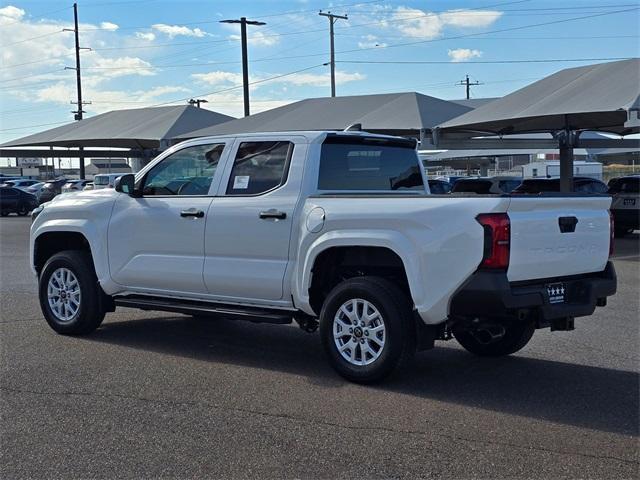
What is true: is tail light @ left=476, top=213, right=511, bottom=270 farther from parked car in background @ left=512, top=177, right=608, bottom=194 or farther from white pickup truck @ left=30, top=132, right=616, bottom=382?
parked car in background @ left=512, top=177, right=608, bottom=194

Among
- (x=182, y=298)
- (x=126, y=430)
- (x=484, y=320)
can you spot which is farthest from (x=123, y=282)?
(x=484, y=320)

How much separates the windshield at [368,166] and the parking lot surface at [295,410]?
1.62 m

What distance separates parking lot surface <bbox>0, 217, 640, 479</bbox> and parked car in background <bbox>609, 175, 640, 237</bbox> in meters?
14.0

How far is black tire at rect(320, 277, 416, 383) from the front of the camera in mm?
6094

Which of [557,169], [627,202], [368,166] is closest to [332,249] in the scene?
[368,166]

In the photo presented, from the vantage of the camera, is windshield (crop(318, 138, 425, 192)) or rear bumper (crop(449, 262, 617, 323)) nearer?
rear bumper (crop(449, 262, 617, 323))

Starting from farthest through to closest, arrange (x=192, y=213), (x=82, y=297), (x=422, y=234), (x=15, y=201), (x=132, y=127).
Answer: (x=15, y=201) < (x=132, y=127) < (x=82, y=297) < (x=192, y=213) < (x=422, y=234)

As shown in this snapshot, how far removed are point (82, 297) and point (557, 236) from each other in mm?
4766

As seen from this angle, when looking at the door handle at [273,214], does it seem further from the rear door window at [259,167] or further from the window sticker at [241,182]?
the window sticker at [241,182]

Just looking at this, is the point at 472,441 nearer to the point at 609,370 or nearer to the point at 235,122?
the point at 609,370

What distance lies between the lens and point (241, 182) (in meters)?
7.26

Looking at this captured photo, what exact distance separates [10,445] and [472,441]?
2.89 m

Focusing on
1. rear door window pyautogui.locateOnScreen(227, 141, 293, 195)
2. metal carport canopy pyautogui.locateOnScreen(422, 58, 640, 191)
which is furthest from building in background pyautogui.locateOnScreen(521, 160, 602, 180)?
rear door window pyautogui.locateOnScreen(227, 141, 293, 195)

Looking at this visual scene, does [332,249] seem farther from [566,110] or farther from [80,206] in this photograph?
[566,110]
